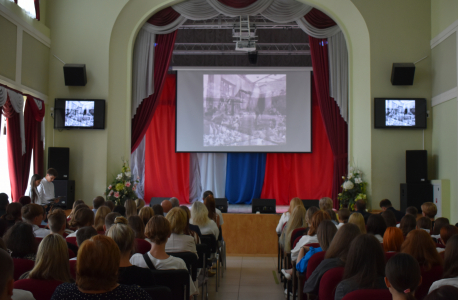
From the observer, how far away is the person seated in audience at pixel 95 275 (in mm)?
2010

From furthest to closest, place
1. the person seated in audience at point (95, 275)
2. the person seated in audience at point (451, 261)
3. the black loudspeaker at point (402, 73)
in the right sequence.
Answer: the black loudspeaker at point (402, 73), the person seated in audience at point (451, 261), the person seated in audience at point (95, 275)

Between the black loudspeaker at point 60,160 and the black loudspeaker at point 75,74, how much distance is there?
1.34 metres

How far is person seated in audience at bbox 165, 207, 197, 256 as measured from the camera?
4168 millimetres

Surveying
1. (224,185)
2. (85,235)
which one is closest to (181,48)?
(224,185)

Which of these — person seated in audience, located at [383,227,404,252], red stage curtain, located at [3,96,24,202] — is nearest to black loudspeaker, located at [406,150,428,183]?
person seated in audience, located at [383,227,404,252]

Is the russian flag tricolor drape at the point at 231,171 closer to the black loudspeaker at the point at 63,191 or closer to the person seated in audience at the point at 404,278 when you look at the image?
the black loudspeaker at the point at 63,191

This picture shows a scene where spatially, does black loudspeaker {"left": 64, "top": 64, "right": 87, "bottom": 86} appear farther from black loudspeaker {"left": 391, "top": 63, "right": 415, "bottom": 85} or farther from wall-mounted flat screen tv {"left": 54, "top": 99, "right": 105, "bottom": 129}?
black loudspeaker {"left": 391, "top": 63, "right": 415, "bottom": 85}

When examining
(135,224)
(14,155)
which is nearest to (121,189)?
(14,155)

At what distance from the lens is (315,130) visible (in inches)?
544

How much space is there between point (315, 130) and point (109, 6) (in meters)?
7.39

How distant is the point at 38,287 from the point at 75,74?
7075mm

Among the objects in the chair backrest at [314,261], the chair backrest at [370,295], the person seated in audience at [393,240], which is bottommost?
the chair backrest at [314,261]

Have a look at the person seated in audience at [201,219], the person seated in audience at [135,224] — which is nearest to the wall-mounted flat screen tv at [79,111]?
the person seated in audience at [201,219]

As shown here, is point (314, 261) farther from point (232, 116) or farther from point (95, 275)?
point (232, 116)
